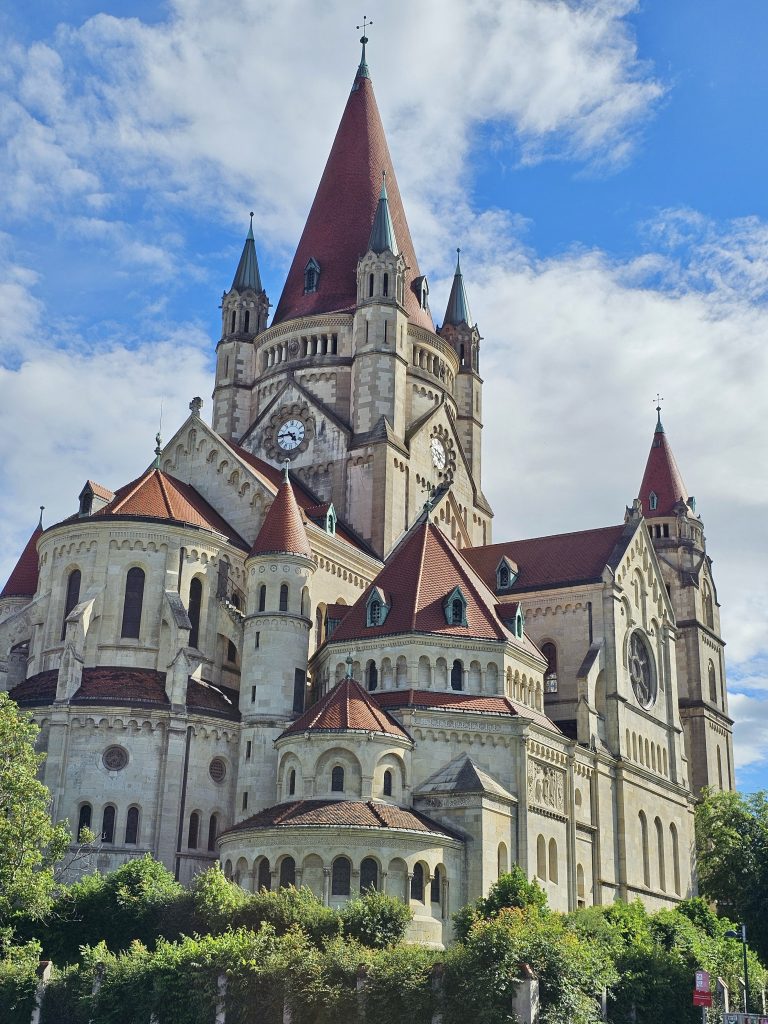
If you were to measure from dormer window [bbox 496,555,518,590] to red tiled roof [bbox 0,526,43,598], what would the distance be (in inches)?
918

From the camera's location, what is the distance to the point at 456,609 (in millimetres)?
54156

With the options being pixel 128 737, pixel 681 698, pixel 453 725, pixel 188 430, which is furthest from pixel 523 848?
pixel 681 698

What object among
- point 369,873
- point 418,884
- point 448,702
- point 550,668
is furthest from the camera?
point 550,668

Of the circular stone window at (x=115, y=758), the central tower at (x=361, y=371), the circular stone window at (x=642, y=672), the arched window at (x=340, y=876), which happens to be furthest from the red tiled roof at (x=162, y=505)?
the circular stone window at (x=642, y=672)

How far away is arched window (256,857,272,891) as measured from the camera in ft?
150

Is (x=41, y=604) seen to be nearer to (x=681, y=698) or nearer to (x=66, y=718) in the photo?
(x=66, y=718)

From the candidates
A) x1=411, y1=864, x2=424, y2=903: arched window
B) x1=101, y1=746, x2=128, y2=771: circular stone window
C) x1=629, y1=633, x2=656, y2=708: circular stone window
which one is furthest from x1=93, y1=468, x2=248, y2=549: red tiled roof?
x1=629, y1=633, x2=656, y2=708: circular stone window

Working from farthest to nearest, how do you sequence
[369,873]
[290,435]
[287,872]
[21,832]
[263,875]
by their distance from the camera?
[290,435], [263,875], [287,872], [369,873], [21,832]

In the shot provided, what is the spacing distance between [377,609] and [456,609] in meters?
3.29

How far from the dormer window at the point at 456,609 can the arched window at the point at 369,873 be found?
1184cm

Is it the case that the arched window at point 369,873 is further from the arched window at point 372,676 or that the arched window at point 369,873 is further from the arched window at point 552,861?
the arched window at point 552,861

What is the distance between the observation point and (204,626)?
186ft

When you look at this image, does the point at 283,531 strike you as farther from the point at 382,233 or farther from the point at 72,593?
the point at 382,233

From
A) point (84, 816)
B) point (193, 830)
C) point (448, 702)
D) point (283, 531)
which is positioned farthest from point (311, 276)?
point (84, 816)
